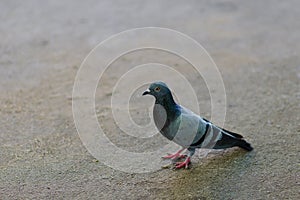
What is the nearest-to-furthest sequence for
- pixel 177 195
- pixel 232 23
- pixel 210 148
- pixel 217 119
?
pixel 177 195 → pixel 210 148 → pixel 217 119 → pixel 232 23

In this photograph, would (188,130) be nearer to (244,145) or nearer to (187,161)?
(187,161)

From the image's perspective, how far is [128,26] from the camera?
4.21 meters

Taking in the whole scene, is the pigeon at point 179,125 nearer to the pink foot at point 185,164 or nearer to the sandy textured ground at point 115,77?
the pink foot at point 185,164

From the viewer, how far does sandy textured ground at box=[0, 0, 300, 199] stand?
2.17 meters

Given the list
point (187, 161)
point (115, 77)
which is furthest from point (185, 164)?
point (115, 77)

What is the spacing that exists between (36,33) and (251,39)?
1653 millimetres

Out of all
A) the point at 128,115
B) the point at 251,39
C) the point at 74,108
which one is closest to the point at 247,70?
the point at 251,39

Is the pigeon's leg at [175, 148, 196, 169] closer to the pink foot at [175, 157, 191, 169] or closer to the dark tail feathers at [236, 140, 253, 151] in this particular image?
the pink foot at [175, 157, 191, 169]

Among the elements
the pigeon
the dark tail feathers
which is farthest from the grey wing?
the dark tail feathers

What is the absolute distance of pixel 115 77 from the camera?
3295 millimetres

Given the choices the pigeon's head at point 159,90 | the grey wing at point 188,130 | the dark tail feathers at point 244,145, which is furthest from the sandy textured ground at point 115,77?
the pigeon's head at point 159,90

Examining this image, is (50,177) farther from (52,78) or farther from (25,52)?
(25,52)

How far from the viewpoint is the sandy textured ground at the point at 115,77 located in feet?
7.13

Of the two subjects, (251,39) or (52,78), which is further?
(251,39)
